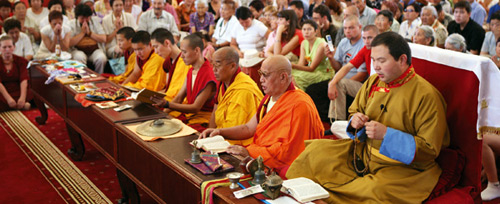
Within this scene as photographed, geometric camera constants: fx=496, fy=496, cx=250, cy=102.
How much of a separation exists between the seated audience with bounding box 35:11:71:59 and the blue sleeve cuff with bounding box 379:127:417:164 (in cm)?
594

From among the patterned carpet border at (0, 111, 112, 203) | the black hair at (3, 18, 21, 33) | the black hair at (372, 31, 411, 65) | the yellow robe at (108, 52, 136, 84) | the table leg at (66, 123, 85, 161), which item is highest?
the black hair at (372, 31, 411, 65)

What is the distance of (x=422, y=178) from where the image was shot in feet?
8.40

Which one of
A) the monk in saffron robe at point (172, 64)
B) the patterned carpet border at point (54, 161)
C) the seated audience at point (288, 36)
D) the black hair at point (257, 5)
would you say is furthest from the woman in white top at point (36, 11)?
the seated audience at point (288, 36)

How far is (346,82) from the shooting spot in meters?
5.29

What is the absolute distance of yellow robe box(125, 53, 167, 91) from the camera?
5328mm

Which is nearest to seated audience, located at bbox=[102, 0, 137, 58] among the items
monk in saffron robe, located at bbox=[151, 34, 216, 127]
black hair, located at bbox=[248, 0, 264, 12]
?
black hair, located at bbox=[248, 0, 264, 12]

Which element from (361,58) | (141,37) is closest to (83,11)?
(141,37)

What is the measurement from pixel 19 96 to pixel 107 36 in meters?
1.91

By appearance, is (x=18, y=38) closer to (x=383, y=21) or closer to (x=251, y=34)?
(x=251, y=34)

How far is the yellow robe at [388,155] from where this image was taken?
2.48 m

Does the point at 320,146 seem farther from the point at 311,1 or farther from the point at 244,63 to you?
the point at 311,1

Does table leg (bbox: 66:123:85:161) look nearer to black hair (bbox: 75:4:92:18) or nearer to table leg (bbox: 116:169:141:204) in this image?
table leg (bbox: 116:169:141:204)

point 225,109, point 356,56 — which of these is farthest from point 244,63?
point 225,109

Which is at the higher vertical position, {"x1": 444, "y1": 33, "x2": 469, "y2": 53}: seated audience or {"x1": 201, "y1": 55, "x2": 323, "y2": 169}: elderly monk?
{"x1": 444, "y1": 33, "x2": 469, "y2": 53}: seated audience
